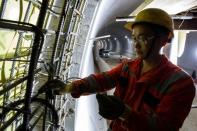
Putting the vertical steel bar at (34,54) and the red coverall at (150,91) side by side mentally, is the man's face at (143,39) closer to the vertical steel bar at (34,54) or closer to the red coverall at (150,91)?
the red coverall at (150,91)

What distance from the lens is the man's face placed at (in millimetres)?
2264

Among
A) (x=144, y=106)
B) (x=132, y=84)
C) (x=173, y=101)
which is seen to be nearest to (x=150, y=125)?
(x=173, y=101)

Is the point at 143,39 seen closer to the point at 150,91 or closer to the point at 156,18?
the point at 156,18

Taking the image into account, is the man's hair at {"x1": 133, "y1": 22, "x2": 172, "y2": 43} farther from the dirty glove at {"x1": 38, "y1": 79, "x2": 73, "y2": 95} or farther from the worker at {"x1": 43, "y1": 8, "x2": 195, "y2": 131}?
the dirty glove at {"x1": 38, "y1": 79, "x2": 73, "y2": 95}

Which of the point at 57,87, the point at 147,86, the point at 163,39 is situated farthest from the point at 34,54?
the point at 163,39

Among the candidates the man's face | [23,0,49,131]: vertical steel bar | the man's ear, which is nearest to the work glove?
[23,0,49,131]: vertical steel bar

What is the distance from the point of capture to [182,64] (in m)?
14.8

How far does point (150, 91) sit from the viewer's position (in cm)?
230

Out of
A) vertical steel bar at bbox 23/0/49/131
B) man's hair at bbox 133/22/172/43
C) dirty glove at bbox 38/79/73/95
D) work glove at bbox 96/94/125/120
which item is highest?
man's hair at bbox 133/22/172/43

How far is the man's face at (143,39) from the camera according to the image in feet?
7.43

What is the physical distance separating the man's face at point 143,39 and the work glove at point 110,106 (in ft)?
2.06

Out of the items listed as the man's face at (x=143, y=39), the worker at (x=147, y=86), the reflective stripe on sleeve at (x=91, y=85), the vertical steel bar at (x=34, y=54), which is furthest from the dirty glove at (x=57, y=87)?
the vertical steel bar at (x=34, y=54)

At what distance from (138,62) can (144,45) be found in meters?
0.33

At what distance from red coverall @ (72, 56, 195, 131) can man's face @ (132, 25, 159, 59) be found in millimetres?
186
